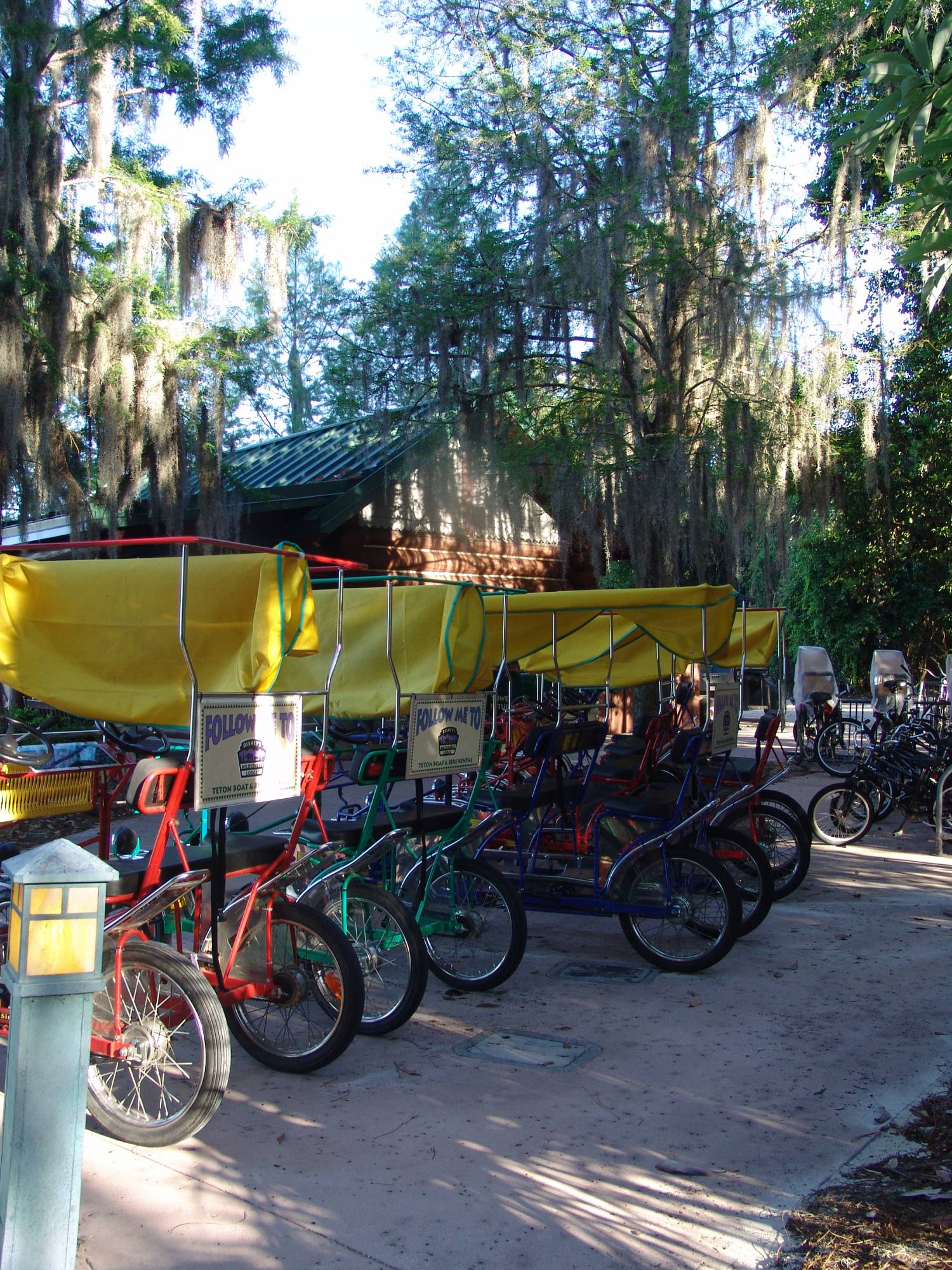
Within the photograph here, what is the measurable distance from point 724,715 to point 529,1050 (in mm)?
3485

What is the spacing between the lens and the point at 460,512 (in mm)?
13312

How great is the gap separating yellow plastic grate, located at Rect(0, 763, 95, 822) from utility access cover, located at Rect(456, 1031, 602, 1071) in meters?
2.44

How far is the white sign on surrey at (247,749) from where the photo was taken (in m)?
4.08

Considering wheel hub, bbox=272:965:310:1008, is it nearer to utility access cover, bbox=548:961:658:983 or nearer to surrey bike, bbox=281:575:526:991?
surrey bike, bbox=281:575:526:991

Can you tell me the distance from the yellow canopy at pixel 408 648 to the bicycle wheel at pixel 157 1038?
193 cm

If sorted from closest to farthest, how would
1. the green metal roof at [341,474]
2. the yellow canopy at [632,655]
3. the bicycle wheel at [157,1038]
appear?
the bicycle wheel at [157,1038]
the yellow canopy at [632,655]
the green metal roof at [341,474]

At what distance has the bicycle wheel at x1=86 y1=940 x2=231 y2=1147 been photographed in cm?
375

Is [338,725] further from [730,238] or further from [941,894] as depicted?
[730,238]

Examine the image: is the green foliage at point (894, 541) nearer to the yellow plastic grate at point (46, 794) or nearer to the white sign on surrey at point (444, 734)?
the white sign on surrey at point (444, 734)

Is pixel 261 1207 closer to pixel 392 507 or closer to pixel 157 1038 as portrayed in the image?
pixel 157 1038

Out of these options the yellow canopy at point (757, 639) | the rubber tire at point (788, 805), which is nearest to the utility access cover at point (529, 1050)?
the rubber tire at point (788, 805)

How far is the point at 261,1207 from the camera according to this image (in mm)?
3414

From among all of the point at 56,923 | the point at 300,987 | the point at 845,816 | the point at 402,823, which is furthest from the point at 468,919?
the point at 845,816

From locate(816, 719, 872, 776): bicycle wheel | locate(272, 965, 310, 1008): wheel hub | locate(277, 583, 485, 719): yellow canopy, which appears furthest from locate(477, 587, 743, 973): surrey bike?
locate(816, 719, 872, 776): bicycle wheel
